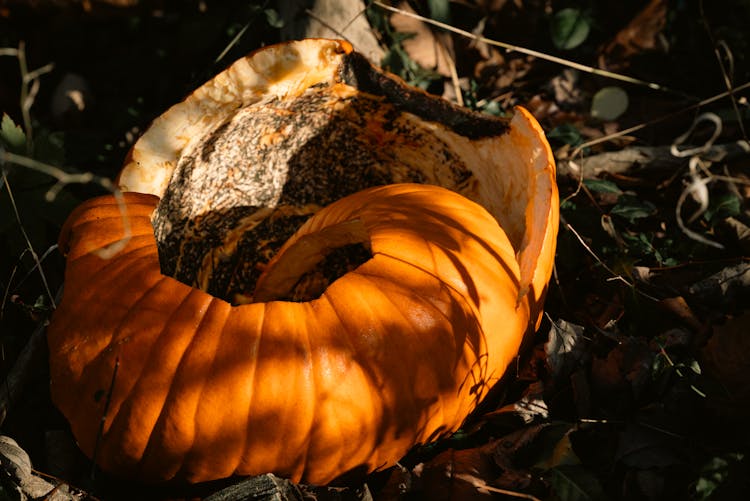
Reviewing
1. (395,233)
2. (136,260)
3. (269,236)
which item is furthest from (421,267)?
(269,236)

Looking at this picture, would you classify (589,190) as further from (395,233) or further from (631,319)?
(395,233)

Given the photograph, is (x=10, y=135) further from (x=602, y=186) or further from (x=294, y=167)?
(x=602, y=186)

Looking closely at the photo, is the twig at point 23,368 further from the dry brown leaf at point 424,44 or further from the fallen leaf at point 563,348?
the dry brown leaf at point 424,44

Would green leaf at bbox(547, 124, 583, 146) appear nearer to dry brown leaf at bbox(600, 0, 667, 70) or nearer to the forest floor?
the forest floor

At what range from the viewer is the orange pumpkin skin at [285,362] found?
1.56 metres

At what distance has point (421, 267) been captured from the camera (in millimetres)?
1726

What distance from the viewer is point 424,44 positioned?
9.83ft

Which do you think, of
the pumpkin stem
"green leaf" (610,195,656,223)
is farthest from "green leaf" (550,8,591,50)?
the pumpkin stem

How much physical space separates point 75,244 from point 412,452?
1.11 metres

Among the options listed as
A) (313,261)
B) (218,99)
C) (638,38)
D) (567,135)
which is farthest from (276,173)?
(638,38)

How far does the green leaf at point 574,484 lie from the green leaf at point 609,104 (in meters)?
1.85

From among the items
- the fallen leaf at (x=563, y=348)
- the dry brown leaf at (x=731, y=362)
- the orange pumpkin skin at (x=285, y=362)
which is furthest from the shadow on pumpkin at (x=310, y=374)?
the dry brown leaf at (x=731, y=362)

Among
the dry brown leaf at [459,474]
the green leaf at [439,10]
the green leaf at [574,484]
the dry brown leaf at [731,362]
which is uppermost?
the green leaf at [439,10]

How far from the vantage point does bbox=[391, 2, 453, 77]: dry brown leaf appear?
2980mm
